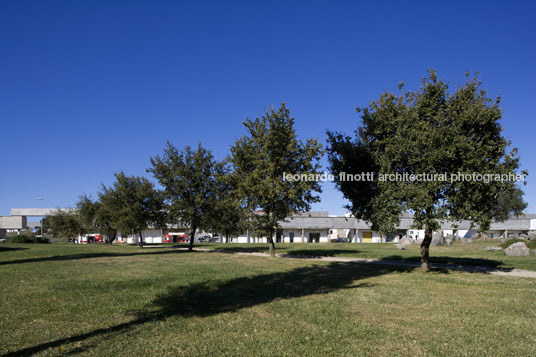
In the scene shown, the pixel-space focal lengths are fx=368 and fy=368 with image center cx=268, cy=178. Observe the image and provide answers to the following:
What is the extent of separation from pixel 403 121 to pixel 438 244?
3164cm

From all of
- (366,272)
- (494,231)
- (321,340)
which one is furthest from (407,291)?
(494,231)

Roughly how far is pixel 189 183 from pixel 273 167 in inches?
442

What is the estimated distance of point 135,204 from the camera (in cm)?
3609

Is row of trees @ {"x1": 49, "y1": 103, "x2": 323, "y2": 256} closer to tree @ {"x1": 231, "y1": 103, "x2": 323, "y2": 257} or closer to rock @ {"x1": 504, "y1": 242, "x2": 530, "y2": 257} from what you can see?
tree @ {"x1": 231, "y1": 103, "x2": 323, "y2": 257}

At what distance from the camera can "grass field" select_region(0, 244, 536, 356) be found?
6133 millimetres

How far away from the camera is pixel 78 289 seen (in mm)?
11305

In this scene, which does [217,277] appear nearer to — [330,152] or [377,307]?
[377,307]

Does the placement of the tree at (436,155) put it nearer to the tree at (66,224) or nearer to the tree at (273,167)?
the tree at (273,167)

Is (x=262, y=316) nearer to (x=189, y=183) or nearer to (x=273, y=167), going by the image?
(x=273, y=167)

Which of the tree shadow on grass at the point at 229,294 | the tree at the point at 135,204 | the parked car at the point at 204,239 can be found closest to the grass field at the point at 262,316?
the tree shadow on grass at the point at 229,294

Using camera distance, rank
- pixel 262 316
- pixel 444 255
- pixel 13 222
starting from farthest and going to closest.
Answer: pixel 13 222 < pixel 444 255 < pixel 262 316

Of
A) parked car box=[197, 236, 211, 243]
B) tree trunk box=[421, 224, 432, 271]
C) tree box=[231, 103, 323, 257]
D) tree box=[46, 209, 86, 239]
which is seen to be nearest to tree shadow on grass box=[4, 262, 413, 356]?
tree trunk box=[421, 224, 432, 271]

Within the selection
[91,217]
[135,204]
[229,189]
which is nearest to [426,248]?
[229,189]

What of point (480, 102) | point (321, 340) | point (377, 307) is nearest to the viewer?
point (321, 340)
